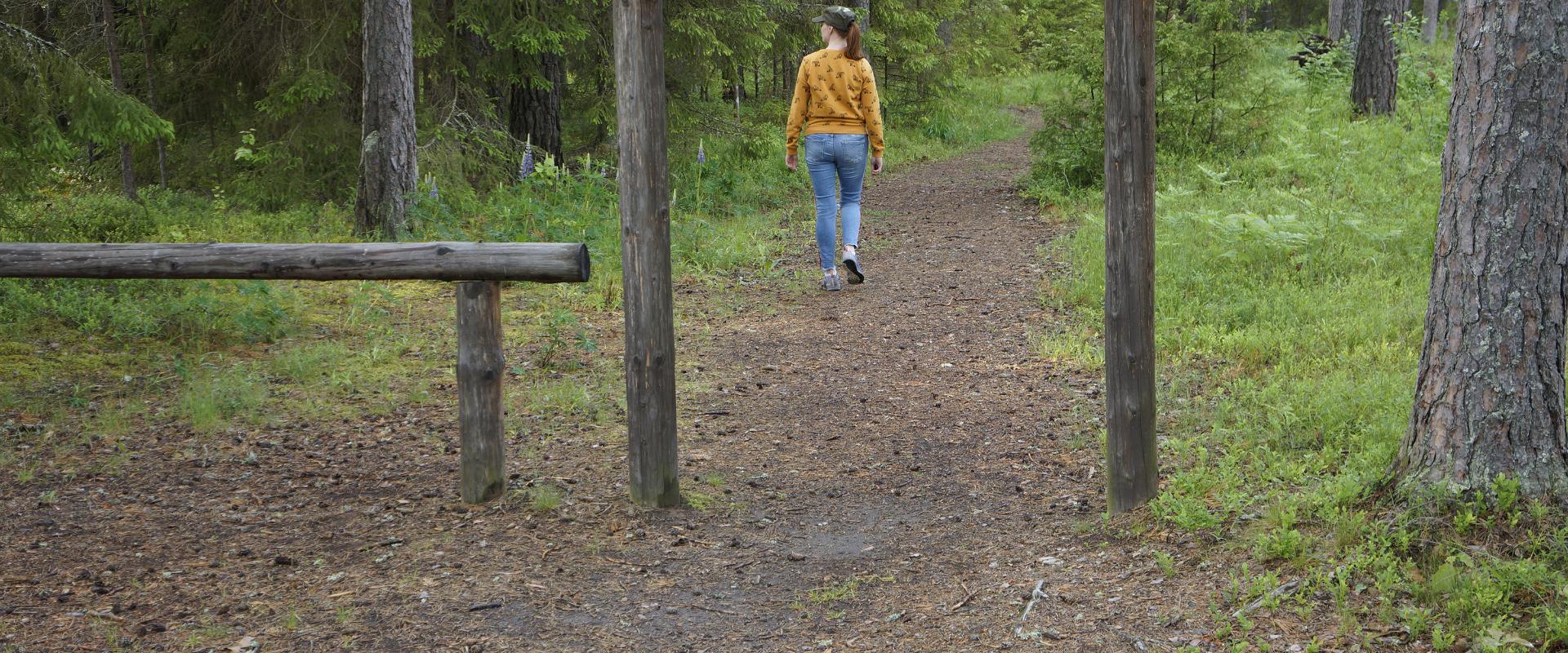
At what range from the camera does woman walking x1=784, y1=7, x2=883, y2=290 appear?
8.88 metres

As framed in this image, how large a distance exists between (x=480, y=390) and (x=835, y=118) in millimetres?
4656

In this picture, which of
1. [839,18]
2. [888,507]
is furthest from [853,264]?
[888,507]

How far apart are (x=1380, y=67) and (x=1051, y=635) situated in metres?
13.5

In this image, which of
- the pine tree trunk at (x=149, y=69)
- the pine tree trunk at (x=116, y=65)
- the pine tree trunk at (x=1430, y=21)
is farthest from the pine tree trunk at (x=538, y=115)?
the pine tree trunk at (x=1430, y=21)

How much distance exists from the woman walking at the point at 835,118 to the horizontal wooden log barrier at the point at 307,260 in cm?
417

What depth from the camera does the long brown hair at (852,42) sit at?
8828 mm

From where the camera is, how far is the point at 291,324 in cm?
850

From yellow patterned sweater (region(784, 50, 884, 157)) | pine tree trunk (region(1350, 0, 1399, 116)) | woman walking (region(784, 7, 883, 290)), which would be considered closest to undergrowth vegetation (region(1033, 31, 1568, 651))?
pine tree trunk (region(1350, 0, 1399, 116))

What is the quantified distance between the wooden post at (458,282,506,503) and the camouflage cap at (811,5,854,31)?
4.55m

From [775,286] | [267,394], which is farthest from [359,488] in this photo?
[775,286]

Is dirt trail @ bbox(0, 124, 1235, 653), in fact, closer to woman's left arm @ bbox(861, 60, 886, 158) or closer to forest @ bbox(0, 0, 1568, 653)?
forest @ bbox(0, 0, 1568, 653)

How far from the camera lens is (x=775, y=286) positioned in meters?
10.3

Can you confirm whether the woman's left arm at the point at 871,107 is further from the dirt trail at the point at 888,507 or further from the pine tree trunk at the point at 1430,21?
the pine tree trunk at the point at 1430,21

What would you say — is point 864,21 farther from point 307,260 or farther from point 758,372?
point 307,260
